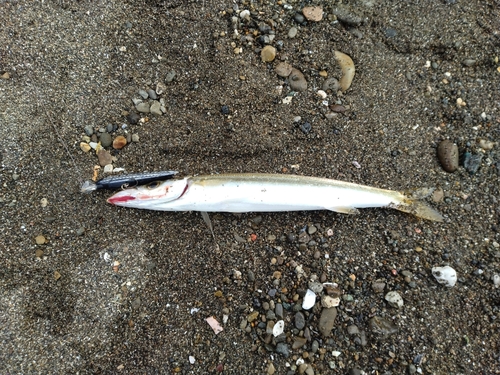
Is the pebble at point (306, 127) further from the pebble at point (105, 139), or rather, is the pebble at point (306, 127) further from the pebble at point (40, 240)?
the pebble at point (40, 240)

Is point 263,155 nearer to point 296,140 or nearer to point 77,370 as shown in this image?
point 296,140

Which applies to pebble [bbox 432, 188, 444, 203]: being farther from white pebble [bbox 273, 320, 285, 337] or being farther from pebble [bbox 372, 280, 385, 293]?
white pebble [bbox 273, 320, 285, 337]

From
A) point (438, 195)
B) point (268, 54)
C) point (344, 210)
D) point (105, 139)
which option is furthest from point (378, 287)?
point (105, 139)

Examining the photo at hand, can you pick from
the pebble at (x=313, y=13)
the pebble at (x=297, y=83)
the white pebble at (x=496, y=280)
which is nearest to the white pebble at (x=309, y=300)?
the white pebble at (x=496, y=280)

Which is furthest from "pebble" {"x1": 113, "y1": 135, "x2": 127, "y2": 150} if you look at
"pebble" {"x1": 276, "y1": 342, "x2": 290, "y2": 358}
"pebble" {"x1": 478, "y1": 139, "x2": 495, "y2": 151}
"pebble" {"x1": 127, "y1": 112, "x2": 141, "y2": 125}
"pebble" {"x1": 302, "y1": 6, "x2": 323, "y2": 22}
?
"pebble" {"x1": 478, "y1": 139, "x2": 495, "y2": 151}

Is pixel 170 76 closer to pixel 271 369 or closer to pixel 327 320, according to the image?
pixel 327 320

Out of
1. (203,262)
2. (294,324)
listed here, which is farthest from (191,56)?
(294,324)
